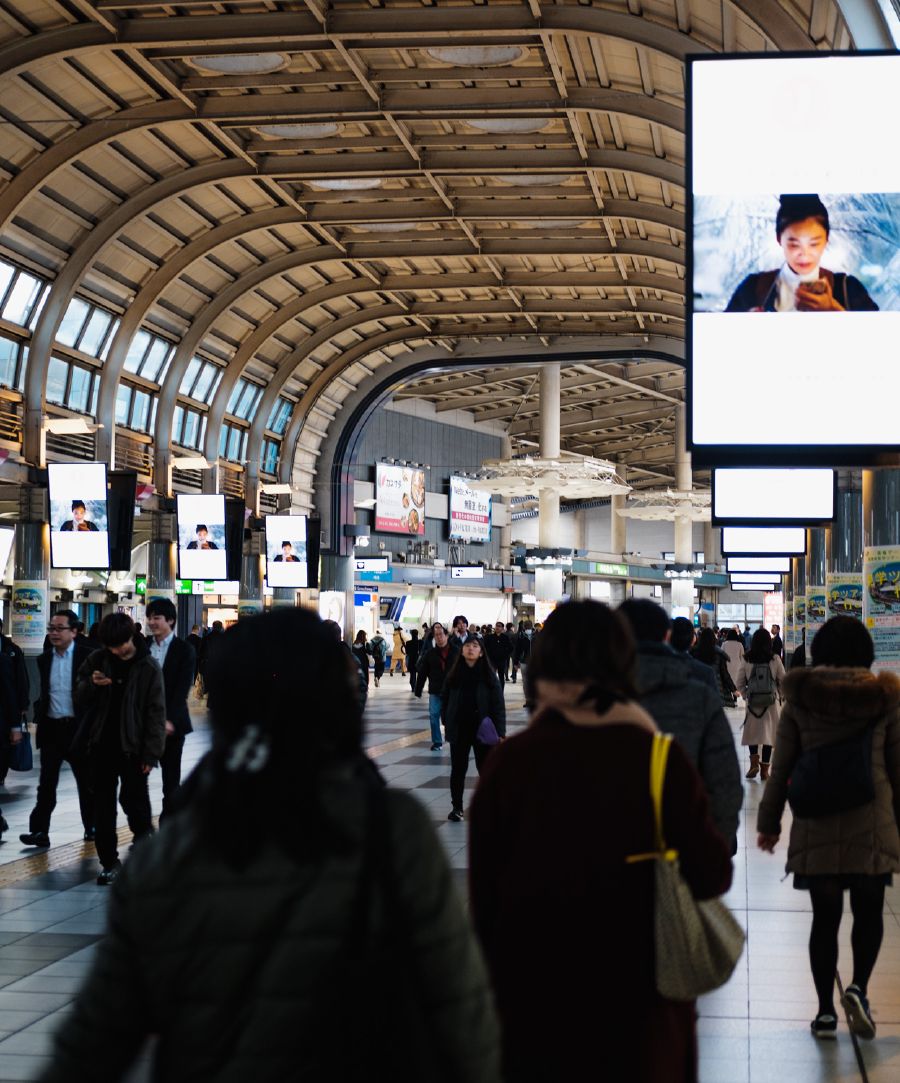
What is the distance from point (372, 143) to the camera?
1083 inches

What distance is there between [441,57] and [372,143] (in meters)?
4.11

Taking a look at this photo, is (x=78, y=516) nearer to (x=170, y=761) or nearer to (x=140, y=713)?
(x=170, y=761)

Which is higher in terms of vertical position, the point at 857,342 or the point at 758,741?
the point at 857,342

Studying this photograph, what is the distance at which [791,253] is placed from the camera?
7605 millimetres

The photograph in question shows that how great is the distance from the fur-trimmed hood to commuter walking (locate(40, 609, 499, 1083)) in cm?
368

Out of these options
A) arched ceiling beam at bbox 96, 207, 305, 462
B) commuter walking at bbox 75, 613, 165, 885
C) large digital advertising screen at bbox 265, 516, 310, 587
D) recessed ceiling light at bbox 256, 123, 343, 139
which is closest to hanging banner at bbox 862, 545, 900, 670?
commuter walking at bbox 75, 613, 165, 885

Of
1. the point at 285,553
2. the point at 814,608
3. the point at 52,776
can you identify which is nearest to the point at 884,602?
the point at 52,776

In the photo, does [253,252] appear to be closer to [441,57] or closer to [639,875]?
[441,57]

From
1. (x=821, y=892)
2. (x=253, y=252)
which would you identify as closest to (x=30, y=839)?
(x=821, y=892)

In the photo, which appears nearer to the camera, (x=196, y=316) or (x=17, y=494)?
(x=17, y=494)

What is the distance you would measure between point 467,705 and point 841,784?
6367 millimetres

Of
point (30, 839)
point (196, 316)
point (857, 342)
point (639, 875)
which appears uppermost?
point (196, 316)

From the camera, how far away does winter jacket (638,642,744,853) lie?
425cm

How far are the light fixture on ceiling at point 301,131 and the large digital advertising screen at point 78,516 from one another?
7333 mm
